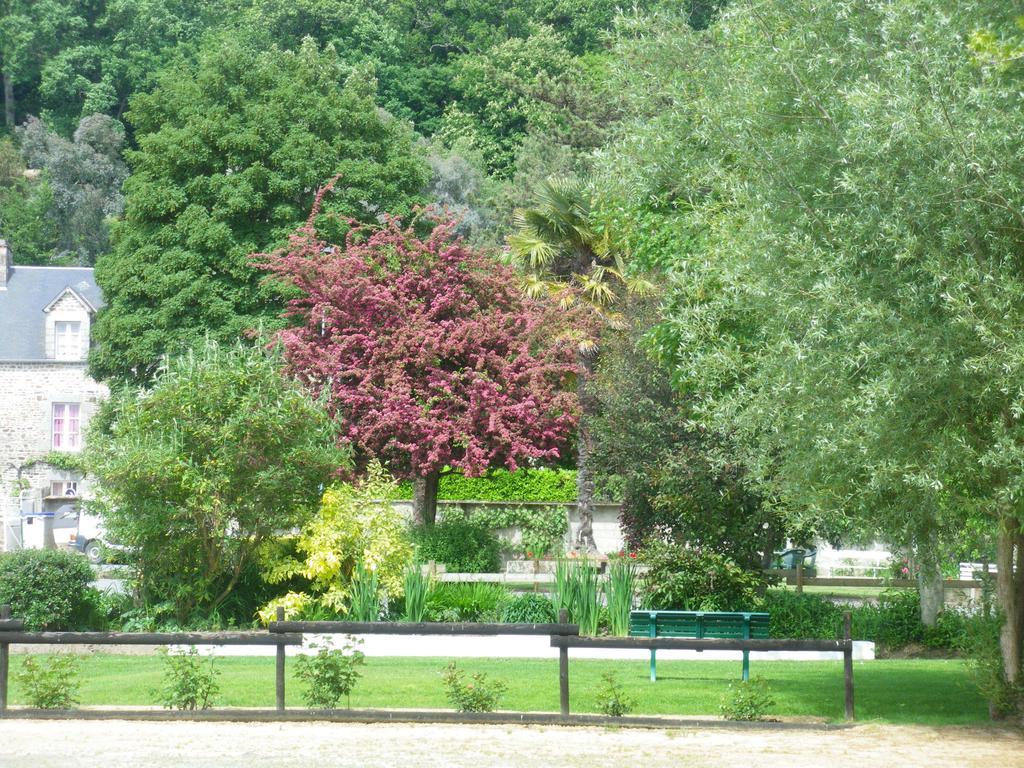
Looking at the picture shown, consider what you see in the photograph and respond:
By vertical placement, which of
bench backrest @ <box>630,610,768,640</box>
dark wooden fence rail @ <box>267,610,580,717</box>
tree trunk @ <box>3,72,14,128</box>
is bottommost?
bench backrest @ <box>630,610,768,640</box>

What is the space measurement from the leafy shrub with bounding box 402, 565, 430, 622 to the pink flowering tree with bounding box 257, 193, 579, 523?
210 inches

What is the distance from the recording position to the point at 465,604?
1769 cm

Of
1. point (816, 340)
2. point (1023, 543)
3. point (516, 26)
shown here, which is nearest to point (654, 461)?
point (1023, 543)

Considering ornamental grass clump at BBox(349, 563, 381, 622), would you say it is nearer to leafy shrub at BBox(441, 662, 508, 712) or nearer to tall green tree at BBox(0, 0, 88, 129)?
leafy shrub at BBox(441, 662, 508, 712)

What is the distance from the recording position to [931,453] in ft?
30.2

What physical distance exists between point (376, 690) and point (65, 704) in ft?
9.58

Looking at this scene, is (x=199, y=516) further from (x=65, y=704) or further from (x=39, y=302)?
(x=39, y=302)

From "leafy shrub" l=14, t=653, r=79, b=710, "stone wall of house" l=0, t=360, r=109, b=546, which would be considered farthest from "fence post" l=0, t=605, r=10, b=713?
"stone wall of house" l=0, t=360, r=109, b=546

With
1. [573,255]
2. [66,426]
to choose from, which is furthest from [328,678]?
[66,426]

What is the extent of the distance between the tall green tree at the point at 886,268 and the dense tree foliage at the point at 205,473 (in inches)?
311

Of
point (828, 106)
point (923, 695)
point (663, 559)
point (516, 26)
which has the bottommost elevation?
point (923, 695)

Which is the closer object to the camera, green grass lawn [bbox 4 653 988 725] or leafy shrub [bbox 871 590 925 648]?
green grass lawn [bbox 4 653 988 725]

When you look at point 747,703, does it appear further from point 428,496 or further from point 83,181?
point 83,181

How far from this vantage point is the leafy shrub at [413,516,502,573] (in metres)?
23.3
